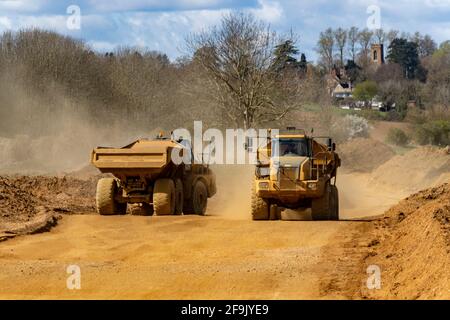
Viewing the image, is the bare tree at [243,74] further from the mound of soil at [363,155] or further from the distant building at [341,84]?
the distant building at [341,84]

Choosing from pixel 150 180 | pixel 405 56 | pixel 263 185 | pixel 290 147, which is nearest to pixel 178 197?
pixel 150 180

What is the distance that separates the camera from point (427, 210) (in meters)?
20.0

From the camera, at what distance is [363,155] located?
56.6 metres

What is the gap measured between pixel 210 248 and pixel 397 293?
Result: 20.3 ft

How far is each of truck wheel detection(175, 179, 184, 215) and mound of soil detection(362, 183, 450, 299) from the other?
18.0 feet

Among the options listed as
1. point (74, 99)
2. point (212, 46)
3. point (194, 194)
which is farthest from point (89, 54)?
point (194, 194)

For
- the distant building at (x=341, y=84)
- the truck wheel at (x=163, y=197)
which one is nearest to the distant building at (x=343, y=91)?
the distant building at (x=341, y=84)

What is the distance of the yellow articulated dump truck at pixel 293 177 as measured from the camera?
22.3m

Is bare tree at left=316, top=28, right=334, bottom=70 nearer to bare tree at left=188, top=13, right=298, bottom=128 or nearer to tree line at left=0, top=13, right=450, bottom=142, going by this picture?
tree line at left=0, top=13, right=450, bottom=142

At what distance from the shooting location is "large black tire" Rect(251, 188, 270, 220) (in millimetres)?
22750

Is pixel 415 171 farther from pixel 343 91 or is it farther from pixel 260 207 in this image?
pixel 343 91

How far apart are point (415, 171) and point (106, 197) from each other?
2349 centimetres

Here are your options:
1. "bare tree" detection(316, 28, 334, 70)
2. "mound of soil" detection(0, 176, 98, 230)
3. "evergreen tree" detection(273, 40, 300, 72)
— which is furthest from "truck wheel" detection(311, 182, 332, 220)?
"bare tree" detection(316, 28, 334, 70)

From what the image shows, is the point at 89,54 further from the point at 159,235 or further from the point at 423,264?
the point at 423,264
